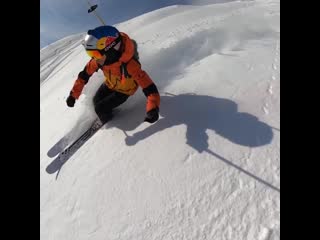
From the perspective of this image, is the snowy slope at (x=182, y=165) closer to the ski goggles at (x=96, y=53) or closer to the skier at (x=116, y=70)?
the skier at (x=116, y=70)

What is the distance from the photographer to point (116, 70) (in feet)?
13.8

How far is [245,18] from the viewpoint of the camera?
400 inches

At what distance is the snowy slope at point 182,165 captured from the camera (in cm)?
272

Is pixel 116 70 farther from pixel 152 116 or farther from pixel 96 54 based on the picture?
pixel 152 116

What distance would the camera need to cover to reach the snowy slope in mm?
2721

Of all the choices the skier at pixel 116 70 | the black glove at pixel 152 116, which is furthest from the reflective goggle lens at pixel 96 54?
the black glove at pixel 152 116

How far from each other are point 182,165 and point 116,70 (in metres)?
1.72

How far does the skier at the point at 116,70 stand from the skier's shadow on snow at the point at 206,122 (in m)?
0.36

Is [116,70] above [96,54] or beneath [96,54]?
beneath

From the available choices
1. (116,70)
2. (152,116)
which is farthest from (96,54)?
(152,116)

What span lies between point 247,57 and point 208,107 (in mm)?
2004
